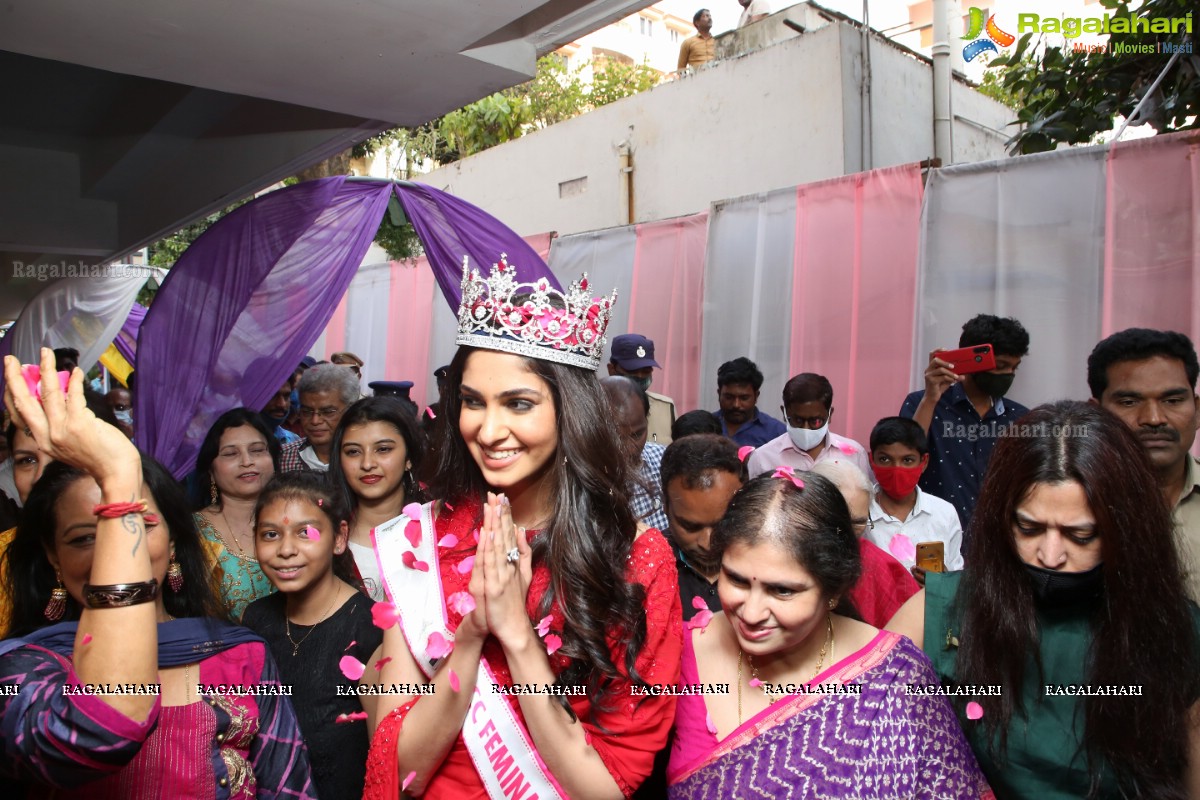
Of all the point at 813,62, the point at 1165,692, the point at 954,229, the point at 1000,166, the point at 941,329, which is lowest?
the point at 1165,692

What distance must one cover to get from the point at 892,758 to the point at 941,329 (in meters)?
3.91

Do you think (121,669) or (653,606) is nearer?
(121,669)

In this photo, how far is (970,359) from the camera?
Answer: 13.5ft

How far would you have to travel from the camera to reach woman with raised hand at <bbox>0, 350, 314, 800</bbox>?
1.40 meters

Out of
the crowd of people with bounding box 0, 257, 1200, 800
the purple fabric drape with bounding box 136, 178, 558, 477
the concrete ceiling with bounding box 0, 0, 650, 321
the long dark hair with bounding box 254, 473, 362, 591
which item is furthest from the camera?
the purple fabric drape with bounding box 136, 178, 558, 477

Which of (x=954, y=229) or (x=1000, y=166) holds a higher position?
(x=1000, y=166)

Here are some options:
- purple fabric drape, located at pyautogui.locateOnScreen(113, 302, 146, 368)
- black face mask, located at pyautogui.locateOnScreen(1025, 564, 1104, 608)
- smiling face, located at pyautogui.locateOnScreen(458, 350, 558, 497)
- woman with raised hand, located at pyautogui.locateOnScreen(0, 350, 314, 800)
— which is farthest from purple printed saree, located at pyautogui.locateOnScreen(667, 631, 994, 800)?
purple fabric drape, located at pyautogui.locateOnScreen(113, 302, 146, 368)

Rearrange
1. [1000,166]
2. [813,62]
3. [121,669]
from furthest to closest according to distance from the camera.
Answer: [813,62] → [1000,166] → [121,669]

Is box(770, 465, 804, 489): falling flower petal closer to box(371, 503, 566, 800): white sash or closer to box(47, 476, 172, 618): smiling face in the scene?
box(371, 503, 566, 800): white sash

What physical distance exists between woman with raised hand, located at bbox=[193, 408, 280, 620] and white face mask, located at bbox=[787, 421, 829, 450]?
2.51 meters

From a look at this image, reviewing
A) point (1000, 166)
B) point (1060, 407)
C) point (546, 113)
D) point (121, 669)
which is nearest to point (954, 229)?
point (1000, 166)

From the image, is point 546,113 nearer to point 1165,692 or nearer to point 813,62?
point 813,62

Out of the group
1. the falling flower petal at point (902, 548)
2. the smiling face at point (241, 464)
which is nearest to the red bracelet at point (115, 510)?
the smiling face at point (241, 464)

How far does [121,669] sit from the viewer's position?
139 cm
